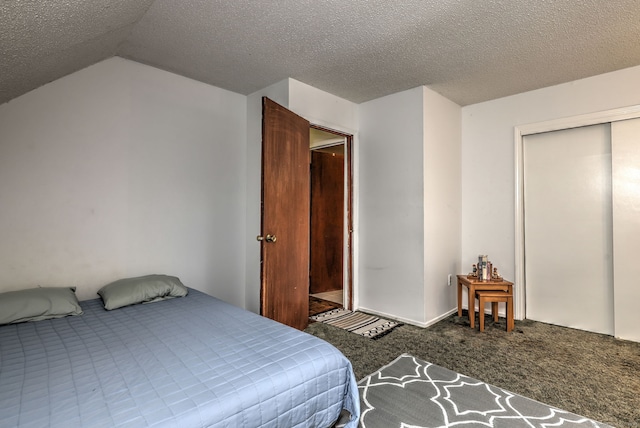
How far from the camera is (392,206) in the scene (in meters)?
3.64

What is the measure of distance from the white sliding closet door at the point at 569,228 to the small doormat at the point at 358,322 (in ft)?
5.57

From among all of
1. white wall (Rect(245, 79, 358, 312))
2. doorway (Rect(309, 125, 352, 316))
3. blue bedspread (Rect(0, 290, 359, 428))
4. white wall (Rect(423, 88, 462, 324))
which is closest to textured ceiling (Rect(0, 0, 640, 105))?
white wall (Rect(245, 79, 358, 312))

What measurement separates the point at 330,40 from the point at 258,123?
132 centimetres

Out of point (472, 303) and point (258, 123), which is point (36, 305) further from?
point (472, 303)

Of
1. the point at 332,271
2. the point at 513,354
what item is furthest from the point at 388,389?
the point at 332,271

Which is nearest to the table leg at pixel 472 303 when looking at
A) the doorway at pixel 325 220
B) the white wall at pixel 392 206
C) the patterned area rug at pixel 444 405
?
the white wall at pixel 392 206

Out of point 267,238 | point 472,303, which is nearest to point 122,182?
point 267,238

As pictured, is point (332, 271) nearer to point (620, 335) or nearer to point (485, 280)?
point (485, 280)

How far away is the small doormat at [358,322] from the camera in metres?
3.18

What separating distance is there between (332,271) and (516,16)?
3818 mm

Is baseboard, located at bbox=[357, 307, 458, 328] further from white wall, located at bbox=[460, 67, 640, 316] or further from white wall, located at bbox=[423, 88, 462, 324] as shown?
white wall, located at bbox=[460, 67, 640, 316]

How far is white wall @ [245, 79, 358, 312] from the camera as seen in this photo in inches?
130

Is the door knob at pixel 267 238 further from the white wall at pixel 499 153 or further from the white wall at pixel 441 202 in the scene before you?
the white wall at pixel 499 153

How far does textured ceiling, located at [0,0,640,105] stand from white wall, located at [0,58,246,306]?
0.75 ft
